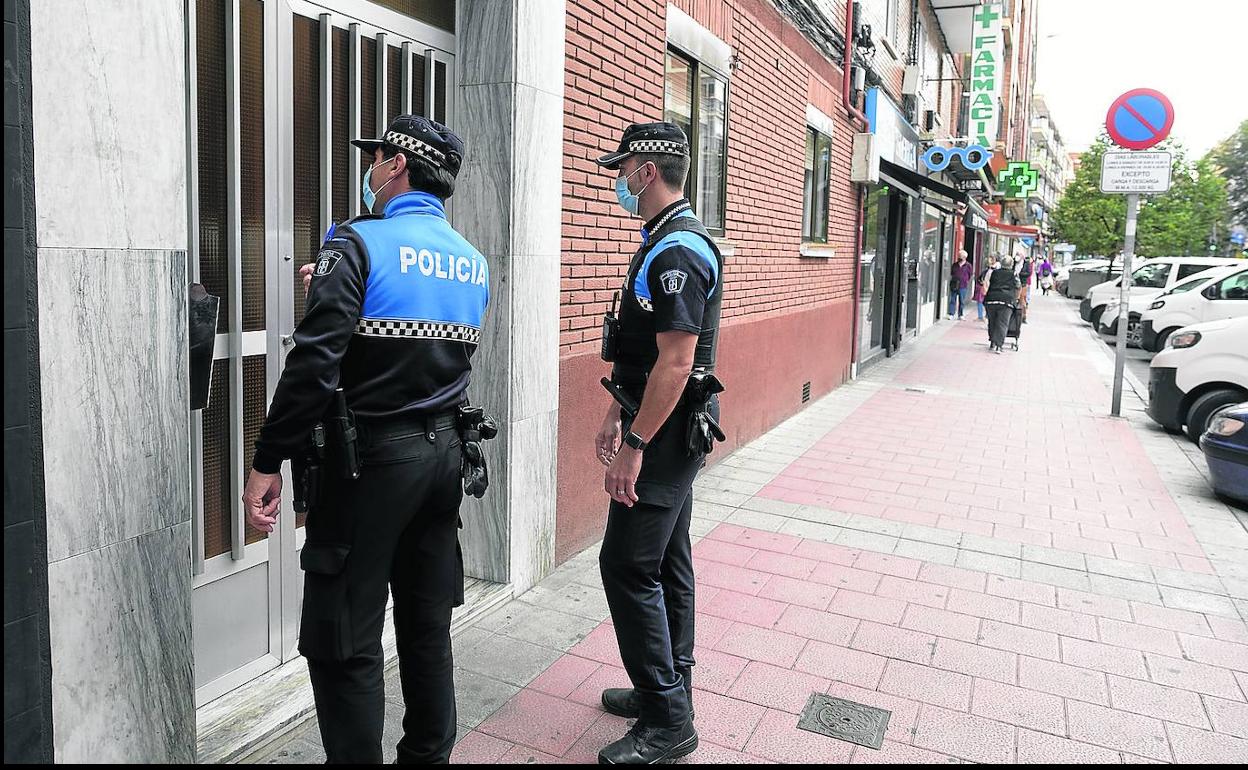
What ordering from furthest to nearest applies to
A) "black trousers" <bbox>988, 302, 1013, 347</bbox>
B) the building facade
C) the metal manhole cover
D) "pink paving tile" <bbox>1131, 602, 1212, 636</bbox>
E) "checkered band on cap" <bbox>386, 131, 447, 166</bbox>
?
"black trousers" <bbox>988, 302, 1013, 347</bbox> → "pink paving tile" <bbox>1131, 602, 1212, 636</bbox> → the metal manhole cover → "checkered band on cap" <bbox>386, 131, 447, 166</bbox> → the building facade

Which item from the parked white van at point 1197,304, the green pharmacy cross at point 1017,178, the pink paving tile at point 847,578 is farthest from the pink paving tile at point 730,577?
the green pharmacy cross at point 1017,178

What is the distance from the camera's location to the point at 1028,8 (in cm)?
4262

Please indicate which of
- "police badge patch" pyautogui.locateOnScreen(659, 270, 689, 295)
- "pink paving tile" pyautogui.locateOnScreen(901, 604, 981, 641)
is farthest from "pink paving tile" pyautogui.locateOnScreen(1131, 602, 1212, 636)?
"police badge patch" pyautogui.locateOnScreen(659, 270, 689, 295)

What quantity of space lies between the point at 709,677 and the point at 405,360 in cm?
204

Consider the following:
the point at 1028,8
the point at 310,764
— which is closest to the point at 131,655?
the point at 310,764

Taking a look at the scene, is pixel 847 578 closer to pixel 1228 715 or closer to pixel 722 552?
pixel 722 552

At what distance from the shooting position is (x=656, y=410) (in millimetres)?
2988

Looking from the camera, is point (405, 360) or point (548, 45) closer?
point (405, 360)

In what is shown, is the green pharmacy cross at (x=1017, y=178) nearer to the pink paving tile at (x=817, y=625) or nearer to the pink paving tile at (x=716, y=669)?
the pink paving tile at (x=817, y=625)

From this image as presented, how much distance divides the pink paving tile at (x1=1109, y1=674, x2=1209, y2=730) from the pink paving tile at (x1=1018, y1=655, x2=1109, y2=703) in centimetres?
5

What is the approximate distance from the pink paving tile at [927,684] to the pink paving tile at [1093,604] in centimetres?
120

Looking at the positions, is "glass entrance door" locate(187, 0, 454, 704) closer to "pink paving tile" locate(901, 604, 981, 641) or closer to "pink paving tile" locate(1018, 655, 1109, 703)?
"pink paving tile" locate(901, 604, 981, 641)

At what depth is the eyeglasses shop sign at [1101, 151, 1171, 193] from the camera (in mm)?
10258

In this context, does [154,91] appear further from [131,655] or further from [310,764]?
[310,764]
